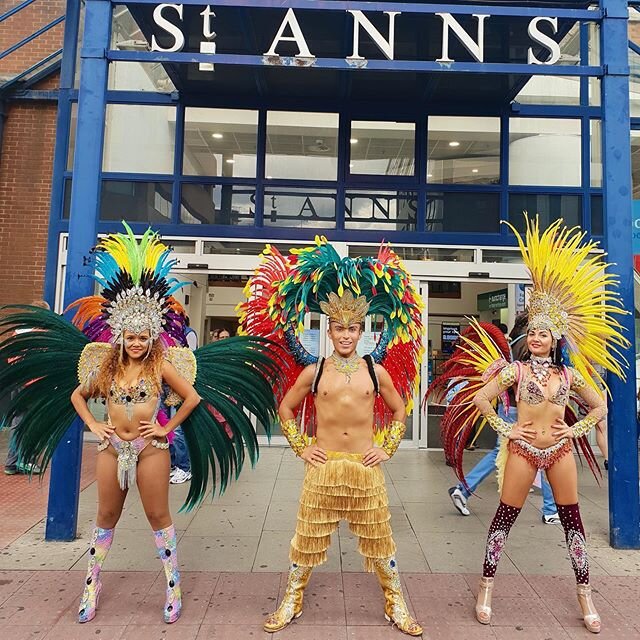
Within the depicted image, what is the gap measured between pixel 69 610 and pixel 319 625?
1537 mm

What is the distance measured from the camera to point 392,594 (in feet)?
9.73

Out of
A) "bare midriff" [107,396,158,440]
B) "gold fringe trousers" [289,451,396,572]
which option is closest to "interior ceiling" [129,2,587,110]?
"bare midriff" [107,396,158,440]

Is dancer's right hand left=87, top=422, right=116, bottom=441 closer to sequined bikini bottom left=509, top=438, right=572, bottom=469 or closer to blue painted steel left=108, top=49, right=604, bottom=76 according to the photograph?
sequined bikini bottom left=509, top=438, right=572, bottom=469

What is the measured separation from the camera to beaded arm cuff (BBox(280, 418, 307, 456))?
10.00ft

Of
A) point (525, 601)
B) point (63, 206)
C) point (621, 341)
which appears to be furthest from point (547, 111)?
point (63, 206)

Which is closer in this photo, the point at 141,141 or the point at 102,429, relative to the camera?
the point at 102,429

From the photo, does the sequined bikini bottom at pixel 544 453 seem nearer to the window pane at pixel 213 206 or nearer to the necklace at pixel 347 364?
the necklace at pixel 347 364

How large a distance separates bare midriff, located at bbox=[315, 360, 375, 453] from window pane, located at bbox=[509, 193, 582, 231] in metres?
5.59

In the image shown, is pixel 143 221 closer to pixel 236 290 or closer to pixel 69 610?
pixel 236 290

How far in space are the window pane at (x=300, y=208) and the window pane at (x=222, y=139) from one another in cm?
52

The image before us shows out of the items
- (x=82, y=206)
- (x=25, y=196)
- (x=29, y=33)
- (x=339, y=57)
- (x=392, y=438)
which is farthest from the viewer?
(x=29, y=33)

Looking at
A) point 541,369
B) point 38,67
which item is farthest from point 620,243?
point 38,67

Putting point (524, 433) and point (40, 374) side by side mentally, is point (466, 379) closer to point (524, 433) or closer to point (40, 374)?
point (524, 433)

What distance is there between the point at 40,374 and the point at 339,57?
232 inches
